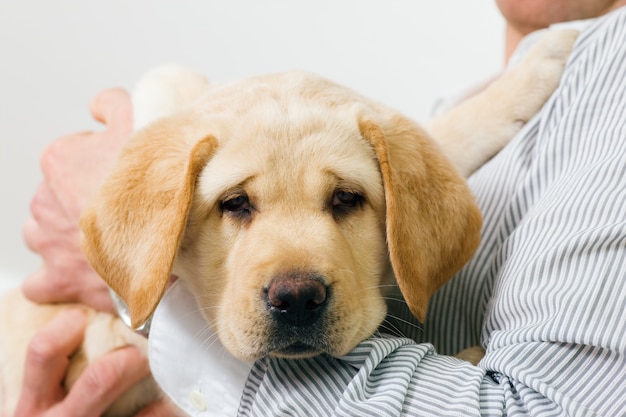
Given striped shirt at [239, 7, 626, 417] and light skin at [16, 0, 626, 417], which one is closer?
striped shirt at [239, 7, 626, 417]

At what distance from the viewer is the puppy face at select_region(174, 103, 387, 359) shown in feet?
3.80

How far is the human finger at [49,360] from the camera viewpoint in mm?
1637

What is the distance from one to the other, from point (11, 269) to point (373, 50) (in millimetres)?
2131

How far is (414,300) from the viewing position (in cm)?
125

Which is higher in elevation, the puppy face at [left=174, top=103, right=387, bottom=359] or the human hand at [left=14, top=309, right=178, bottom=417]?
the puppy face at [left=174, top=103, right=387, bottom=359]

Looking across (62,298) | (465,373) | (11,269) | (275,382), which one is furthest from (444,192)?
(11,269)

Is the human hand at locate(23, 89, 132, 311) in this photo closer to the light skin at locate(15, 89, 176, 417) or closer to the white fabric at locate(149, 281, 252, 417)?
the light skin at locate(15, 89, 176, 417)

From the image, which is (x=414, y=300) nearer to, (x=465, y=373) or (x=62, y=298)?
(x=465, y=373)

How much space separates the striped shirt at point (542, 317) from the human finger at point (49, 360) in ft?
2.01

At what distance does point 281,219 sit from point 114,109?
925mm

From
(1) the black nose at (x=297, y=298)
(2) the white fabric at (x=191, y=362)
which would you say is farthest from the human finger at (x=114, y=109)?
(1) the black nose at (x=297, y=298)

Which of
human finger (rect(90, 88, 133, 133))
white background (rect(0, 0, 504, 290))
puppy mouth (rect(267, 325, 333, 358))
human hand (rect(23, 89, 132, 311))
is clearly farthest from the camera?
white background (rect(0, 0, 504, 290))

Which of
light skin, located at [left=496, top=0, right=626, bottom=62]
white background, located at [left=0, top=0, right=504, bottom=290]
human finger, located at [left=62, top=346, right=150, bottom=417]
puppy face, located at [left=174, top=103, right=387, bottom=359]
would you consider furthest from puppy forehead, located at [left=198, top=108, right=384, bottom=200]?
white background, located at [left=0, top=0, right=504, bottom=290]

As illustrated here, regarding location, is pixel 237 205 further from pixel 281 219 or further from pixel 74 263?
pixel 74 263
